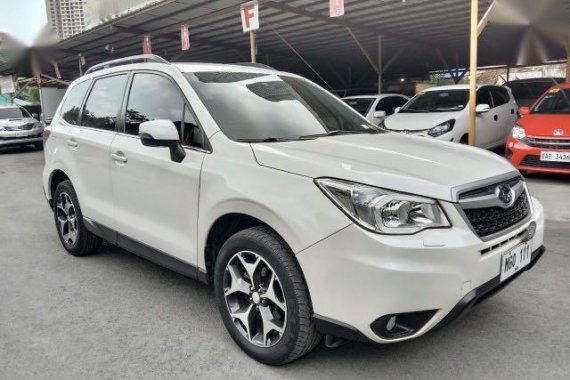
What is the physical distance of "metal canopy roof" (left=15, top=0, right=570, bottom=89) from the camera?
38.9 ft

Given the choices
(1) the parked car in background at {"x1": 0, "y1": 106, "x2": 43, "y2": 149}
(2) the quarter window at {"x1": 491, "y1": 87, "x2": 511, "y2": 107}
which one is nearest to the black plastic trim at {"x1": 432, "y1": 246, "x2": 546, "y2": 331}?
(2) the quarter window at {"x1": 491, "y1": 87, "x2": 511, "y2": 107}

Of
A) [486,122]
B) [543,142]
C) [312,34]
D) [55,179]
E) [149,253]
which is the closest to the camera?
[149,253]

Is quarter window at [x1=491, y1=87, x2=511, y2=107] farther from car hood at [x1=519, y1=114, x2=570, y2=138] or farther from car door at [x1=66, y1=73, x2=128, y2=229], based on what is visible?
car door at [x1=66, y1=73, x2=128, y2=229]

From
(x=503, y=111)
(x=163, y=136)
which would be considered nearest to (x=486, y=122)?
(x=503, y=111)

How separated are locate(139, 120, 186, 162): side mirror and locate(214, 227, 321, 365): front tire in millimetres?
689

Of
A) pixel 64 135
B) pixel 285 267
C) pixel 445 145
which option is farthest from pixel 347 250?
pixel 64 135

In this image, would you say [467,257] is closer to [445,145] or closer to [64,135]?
[445,145]

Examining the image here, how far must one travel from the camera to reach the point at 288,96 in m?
3.44

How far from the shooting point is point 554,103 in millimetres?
7895

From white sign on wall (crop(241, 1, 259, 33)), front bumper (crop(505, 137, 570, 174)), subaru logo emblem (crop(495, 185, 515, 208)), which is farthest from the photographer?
white sign on wall (crop(241, 1, 259, 33))

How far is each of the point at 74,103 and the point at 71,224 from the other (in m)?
1.12

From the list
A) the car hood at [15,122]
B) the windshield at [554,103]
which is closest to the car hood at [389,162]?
the windshield at [554,103]

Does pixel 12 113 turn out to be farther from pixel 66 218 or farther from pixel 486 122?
pixel 486 122

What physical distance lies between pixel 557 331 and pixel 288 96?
2247 mm
